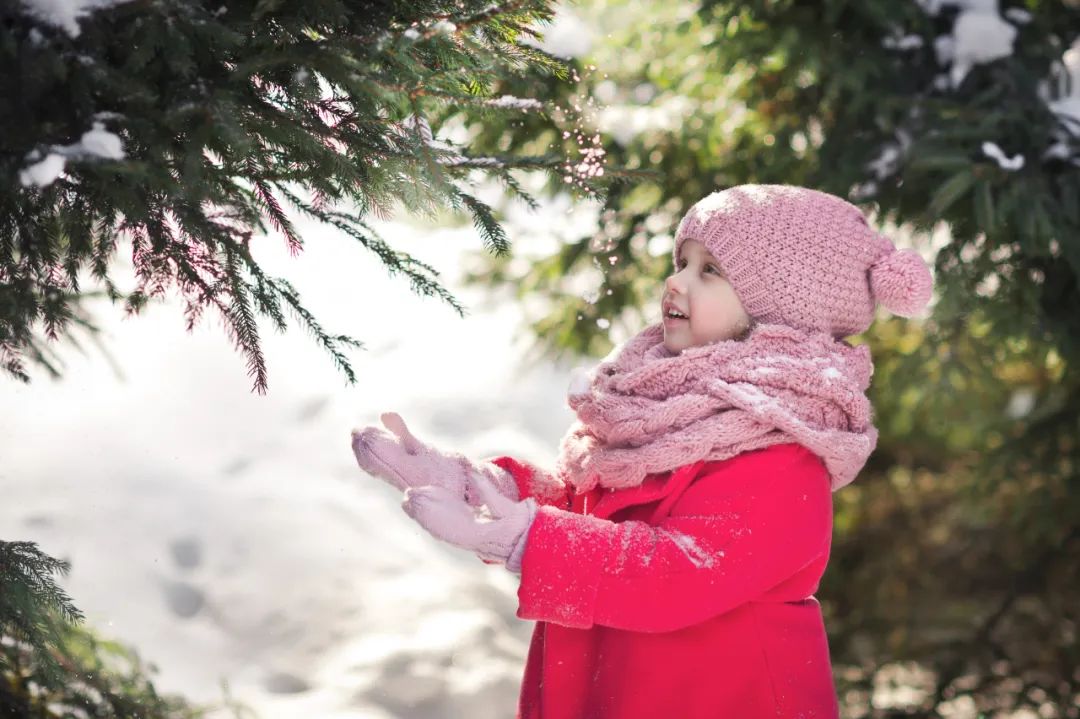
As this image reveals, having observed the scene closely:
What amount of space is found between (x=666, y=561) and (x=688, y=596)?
77mm

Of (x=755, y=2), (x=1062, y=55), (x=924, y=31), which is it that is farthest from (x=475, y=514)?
(x=1062, y=55)

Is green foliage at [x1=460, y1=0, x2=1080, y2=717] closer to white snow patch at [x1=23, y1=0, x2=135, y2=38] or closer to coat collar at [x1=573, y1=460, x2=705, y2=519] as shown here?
coat collar at [x1=573, y1=460, x2=705, y2=519]

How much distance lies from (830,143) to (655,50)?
0.97m

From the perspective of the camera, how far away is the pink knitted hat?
6.92 ft

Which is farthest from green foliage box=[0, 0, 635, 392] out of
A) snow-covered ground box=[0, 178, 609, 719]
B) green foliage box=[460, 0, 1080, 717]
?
green foliage box=[460, 0, 1080, 717]

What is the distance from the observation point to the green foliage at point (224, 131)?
152cm

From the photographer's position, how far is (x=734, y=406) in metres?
1.99

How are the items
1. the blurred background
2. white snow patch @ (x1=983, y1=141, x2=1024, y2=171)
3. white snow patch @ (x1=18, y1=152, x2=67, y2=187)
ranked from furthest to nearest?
white snow patch @ (x1=983, y1=141, x2=1024, y2=171) → the blurred background → white snow patch @ (x1=18, y1=152, x2=67, y2=187)

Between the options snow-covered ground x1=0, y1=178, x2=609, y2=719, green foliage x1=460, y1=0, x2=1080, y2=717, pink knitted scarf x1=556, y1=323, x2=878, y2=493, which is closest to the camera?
pink knitted scarf x1=556, y1=323, x2=878, y2=493

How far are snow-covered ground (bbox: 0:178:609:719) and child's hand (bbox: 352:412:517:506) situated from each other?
82cm

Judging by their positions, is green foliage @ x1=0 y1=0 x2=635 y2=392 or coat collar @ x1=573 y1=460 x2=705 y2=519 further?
coat collar @ x1=573 y1=460 x2=705 y2=519

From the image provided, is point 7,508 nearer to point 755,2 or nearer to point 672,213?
point 672,213

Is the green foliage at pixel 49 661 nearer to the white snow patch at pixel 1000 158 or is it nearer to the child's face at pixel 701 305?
the child's face at pixel 701 305

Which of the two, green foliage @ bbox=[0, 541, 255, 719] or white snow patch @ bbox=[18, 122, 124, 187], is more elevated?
white snow patch @ bbox=[18, 122, 124, 187]
